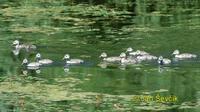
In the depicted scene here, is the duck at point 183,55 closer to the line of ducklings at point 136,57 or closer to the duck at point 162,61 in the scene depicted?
the line of ducklings at point 136,57

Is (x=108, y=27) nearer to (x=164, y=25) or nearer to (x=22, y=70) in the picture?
(x=164, y=25)

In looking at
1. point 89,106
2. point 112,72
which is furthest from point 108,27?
point 89,106

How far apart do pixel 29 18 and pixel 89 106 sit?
10.4 metres

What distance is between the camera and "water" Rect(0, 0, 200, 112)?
46.4 ft

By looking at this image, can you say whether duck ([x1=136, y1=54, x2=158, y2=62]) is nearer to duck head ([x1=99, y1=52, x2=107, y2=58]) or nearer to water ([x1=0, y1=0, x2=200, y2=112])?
water ([x1=0, y1=0, x2=200, y2=112])

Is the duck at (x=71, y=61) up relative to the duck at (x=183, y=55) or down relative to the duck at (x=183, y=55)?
up

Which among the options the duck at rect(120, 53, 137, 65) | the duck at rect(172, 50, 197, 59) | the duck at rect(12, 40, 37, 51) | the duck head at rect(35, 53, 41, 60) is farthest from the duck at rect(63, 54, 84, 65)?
the duck at rect(172, 50, 197, 59)

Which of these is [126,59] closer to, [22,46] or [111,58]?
[111,58]

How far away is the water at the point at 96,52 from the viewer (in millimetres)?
14156

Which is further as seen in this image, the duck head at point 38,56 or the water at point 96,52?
the duck head at point 38,56

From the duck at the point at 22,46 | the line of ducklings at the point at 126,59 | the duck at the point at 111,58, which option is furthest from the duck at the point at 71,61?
the duck at the point at 22,46

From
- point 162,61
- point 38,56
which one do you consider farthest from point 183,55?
point 38,56

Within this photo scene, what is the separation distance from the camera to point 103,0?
2783 centimetres

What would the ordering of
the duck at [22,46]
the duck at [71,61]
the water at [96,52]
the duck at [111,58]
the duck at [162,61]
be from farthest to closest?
the duck at [22,46], the duck at [111,58], the duck at [71,61], the duck at [162,61], the water at [96,52]
